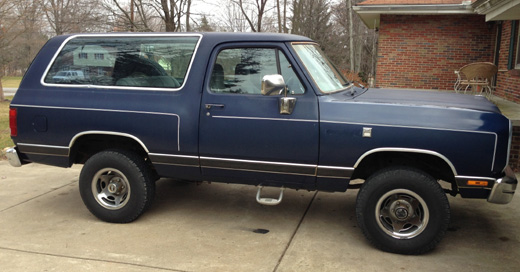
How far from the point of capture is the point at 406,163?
428 cm

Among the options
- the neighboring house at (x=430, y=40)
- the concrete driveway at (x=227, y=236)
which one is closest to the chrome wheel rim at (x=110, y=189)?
the concrete driveway at (x=227, y=236)

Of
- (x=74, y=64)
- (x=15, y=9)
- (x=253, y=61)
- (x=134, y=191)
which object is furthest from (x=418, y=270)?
(x=15, y=9)

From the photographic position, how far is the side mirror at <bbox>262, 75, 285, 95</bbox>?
4.07 meters

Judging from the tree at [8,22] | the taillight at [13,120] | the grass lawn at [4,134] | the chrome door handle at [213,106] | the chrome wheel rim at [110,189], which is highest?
the tree at [8,22]

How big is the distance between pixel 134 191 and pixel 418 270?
289cm

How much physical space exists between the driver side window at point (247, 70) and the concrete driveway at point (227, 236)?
58.5 inches

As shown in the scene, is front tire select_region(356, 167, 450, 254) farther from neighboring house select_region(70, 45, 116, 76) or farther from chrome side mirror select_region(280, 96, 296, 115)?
neighboring house select_region(70, 45, 116, 76)

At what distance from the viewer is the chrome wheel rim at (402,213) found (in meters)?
4.04

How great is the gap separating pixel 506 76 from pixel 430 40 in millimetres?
2938

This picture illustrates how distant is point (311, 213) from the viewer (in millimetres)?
5266

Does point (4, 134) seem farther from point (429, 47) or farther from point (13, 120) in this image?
point (429, 47)

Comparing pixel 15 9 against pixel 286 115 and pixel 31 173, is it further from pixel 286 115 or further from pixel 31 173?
pixel 286 115

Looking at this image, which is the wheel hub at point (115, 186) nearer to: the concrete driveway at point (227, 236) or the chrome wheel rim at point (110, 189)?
the chrome wheel rim at point (110, 189)

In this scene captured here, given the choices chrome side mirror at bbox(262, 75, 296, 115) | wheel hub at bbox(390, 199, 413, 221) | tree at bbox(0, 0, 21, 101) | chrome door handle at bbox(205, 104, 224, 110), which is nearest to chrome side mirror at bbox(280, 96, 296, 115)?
chrome side mirror at bbox(262, 75, 296, 115)
